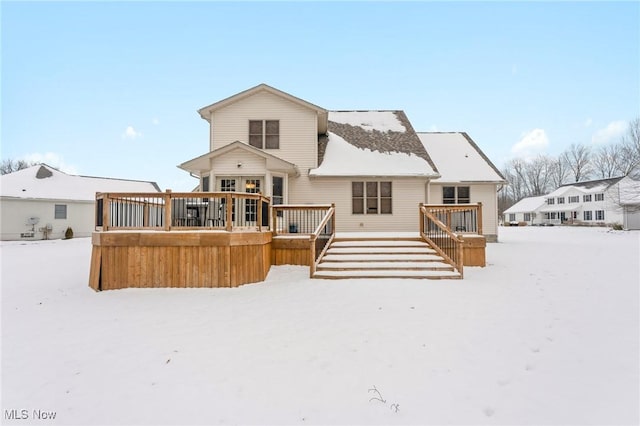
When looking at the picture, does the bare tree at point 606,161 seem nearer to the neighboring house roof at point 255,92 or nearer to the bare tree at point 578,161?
the bare tree at point 578,161

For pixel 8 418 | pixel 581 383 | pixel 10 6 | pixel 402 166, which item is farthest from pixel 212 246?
pixel 10 6

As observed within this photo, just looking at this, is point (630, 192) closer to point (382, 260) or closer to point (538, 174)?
point (538, 174)

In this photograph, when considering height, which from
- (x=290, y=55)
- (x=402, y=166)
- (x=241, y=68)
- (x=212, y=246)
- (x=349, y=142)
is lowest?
(x=212, y=246)

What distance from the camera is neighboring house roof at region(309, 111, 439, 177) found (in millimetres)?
13125

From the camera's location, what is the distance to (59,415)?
8.95 feet

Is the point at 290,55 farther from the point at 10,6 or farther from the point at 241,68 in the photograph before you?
the point at 10,6

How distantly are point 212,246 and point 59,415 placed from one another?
448cm

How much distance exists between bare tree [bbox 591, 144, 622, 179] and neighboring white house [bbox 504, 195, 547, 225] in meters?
12.4

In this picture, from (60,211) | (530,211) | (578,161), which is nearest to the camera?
(60,211)

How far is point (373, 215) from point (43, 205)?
22.6 metres

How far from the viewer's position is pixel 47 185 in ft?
72.8

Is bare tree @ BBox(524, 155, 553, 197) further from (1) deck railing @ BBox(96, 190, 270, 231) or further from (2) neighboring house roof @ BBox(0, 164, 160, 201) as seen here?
(2) neighboring house roof @ BBox(0, 164, 160, 201)

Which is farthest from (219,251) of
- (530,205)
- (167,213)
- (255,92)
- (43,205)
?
(530,205)

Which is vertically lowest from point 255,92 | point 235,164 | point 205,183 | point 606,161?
point 205,183
